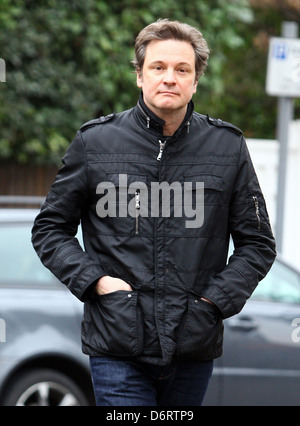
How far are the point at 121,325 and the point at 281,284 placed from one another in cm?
316

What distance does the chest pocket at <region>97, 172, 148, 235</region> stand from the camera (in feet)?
10.5

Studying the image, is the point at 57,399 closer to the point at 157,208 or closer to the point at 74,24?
the point at 157,208

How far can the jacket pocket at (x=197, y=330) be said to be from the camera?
3160 millimetres

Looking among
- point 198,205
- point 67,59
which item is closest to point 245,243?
point 198,205

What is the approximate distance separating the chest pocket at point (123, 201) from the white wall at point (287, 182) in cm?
648

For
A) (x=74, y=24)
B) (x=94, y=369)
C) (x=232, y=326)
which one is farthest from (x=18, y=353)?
(x=74, y=24)

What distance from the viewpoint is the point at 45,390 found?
558 cm

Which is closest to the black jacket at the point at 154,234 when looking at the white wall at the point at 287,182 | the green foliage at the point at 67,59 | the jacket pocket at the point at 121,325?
the jacket pocket at the point at 121,325

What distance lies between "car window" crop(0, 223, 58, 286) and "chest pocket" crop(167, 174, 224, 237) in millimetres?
2747

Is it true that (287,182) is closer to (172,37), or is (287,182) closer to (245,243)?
(245,243)

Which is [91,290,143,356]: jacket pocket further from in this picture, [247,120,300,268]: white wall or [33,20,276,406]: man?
[247,120,300,268]: white wall

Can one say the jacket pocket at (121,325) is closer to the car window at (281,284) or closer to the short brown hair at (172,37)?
the short brown hair at (172,37)

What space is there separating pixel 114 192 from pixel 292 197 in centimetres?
696

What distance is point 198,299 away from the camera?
3188 millimetres
